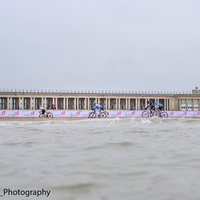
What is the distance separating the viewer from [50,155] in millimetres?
7703

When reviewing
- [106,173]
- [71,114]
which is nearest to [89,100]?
[71,114]

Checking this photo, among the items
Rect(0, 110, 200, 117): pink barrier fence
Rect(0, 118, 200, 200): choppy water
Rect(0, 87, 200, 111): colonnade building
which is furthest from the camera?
Rect(0, 87, 200, 111): colonnade building

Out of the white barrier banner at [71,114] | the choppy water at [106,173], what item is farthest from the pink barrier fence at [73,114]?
the choppy water at [106,173]

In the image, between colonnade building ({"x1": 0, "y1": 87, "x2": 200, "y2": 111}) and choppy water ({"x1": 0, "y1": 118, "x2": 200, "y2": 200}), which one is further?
colonnade building ({"x1": 0, "y1": 87, "x2": 200, "y2": 111})

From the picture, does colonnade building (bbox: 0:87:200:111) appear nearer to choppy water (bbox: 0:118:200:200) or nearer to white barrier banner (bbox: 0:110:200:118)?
white barrier banner (bbox: 0:110:200:118)

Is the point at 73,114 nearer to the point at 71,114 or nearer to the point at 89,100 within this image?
the point at 71,114

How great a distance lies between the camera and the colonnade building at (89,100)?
99250 mm

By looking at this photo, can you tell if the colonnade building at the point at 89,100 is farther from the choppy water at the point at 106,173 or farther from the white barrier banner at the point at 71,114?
the choppy water at the point at 106,173

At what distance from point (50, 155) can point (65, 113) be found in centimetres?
4017

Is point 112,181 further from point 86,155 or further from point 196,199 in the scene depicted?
point 86,155

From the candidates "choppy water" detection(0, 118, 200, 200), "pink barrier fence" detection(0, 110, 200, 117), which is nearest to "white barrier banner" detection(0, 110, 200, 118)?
"pink barrier fence" detection(0, 110, 200, 117)

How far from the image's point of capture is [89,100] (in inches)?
4090

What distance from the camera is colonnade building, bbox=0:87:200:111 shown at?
9925cm

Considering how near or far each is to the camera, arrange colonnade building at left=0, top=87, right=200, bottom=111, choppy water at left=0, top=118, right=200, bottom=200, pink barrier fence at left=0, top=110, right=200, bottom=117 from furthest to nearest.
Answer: colonnade building at left=0, top=87, right=200, bottom=111 → pink barrier fence at left=0, top=110, right=200, bottom=117 → choppy water at left=0, top=118, right=200, bottom=200
